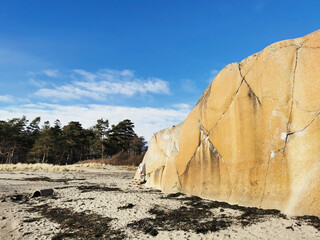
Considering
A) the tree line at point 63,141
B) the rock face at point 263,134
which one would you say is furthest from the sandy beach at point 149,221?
the tree line at point 63,141

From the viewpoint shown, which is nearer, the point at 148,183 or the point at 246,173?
the point at 246,173

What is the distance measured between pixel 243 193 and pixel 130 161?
28428 mm

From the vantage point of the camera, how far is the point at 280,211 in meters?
5.63

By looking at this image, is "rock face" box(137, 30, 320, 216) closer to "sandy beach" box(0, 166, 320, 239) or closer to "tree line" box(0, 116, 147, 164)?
"sandy beach" box(0, 166, 320, 239)

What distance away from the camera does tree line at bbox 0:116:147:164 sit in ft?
134

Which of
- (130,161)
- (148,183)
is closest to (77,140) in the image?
(130,161)

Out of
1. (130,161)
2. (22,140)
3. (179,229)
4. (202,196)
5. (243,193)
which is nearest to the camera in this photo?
(179,229)

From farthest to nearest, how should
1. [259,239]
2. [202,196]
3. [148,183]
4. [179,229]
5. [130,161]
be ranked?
1. [130,161]
2. [148,183]
3. [202,196]
4. [179,229]
5. [259,239]

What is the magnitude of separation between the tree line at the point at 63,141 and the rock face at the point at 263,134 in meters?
34.8

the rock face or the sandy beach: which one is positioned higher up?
the rock face

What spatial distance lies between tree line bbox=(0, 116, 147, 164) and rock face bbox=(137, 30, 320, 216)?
3477cm

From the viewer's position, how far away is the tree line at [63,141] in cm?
4075

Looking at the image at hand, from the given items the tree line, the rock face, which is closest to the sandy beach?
the rock face

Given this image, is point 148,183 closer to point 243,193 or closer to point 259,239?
point 243,193
